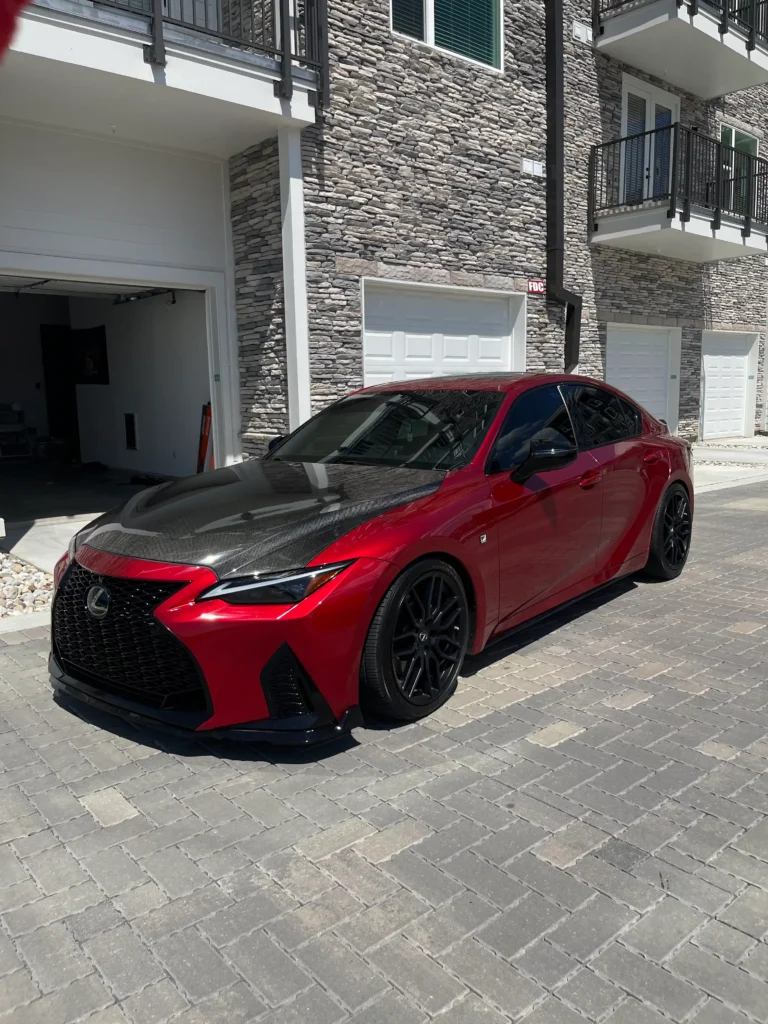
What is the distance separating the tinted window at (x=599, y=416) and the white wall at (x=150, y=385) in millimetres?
6912

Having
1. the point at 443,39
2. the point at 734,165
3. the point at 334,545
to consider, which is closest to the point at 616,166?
the point at 734,165

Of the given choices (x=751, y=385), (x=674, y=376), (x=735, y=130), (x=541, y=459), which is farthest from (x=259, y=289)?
(x=751, y=385)

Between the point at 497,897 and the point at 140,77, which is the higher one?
the point at 140,77

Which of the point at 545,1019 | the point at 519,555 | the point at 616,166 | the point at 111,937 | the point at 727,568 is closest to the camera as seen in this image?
the point at 545,1019

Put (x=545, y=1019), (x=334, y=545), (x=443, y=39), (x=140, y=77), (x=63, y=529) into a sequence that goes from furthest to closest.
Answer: (x=443, y=39) < (x=63, y=529) < (x=140, y=77) < (x=334, y=545) < (x=545, y=1019)

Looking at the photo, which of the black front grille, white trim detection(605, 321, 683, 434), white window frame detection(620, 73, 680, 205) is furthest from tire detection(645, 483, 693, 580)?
white trim detection(605, 321, 683, 434)

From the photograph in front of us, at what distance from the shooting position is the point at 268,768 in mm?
3365

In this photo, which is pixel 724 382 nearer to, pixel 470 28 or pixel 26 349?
pixel 470 28

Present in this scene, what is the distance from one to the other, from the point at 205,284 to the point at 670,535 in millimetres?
6697

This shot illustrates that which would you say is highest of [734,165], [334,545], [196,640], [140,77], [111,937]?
[734,165]

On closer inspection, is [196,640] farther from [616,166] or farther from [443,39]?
[616,166]

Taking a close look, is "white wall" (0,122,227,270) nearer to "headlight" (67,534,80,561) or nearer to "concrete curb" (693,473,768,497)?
"headlight" (67,534,80,561)

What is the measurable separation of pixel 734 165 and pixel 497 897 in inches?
646

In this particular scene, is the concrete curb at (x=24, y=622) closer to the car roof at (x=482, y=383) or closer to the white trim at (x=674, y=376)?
the car roof at (x=482, y=383)
